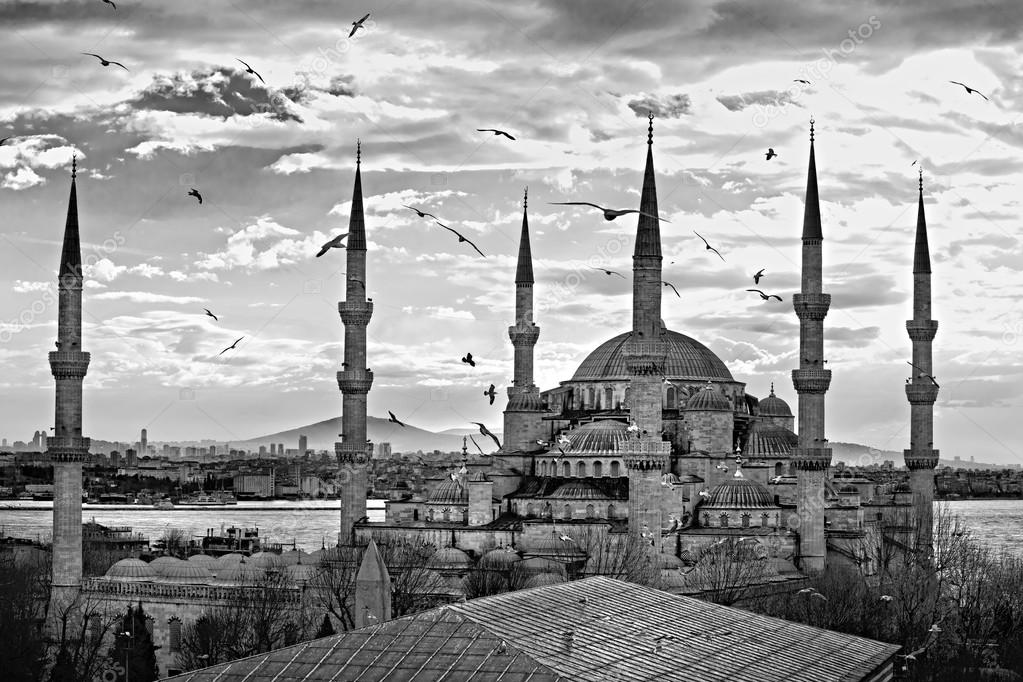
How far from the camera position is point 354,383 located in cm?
6222

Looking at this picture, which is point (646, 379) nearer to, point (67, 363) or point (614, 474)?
point (614, 474)

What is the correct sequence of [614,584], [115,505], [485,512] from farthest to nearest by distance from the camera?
[115,505] → [485,512] → [614,584]

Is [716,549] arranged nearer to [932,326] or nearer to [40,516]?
[932,326]

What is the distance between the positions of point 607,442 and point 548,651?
130ft

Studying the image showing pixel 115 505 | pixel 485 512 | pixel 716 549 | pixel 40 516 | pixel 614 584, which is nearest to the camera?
pixel 614 584

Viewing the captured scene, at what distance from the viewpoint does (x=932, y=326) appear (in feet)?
214

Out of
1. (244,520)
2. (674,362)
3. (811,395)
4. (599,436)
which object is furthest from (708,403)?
(244,520)

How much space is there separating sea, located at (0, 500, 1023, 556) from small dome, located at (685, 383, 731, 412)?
34.9m

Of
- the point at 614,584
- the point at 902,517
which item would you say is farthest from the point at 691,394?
the point at 614,584

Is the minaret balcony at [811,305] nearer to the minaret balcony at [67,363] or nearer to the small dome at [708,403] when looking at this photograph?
the small dome at [708,403]

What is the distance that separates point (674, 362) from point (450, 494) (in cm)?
1196

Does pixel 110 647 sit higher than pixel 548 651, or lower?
lower

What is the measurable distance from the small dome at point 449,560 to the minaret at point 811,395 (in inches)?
445

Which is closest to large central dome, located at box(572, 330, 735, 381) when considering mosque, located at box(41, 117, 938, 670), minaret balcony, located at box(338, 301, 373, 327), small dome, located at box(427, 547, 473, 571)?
mosque, located at box(41, 117, 938, 670)
